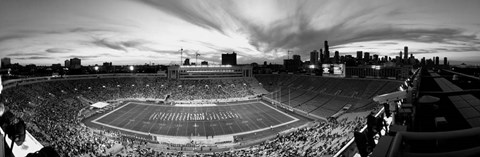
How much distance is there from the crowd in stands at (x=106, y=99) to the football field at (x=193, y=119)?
4739mm

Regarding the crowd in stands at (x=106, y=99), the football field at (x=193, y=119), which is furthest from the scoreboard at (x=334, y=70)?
the football field at (x=193, y=119)

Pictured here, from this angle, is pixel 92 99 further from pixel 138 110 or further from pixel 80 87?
pixel 138 110

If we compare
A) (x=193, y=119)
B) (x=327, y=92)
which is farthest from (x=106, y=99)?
(x=327, y=92)

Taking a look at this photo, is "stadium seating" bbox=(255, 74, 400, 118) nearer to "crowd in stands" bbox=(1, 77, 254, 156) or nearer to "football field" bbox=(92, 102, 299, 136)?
"football field" bbox=(92, 102, 299, 136)

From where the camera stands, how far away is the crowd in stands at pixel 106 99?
20.8m

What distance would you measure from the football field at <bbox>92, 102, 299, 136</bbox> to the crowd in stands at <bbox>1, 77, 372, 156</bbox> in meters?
4.74

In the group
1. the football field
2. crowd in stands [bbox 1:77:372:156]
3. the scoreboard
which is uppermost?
the scoreboard

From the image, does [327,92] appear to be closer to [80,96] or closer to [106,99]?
[106,99]

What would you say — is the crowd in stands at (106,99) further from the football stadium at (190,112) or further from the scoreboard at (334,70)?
the scoreboard at (334,70)

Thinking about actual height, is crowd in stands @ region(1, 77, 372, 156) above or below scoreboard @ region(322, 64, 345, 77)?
below

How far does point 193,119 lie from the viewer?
127 feet

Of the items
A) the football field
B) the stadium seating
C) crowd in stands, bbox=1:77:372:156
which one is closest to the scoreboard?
the stadium seating

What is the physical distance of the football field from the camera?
32656 millimetres

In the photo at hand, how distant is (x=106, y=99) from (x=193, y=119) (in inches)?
954
